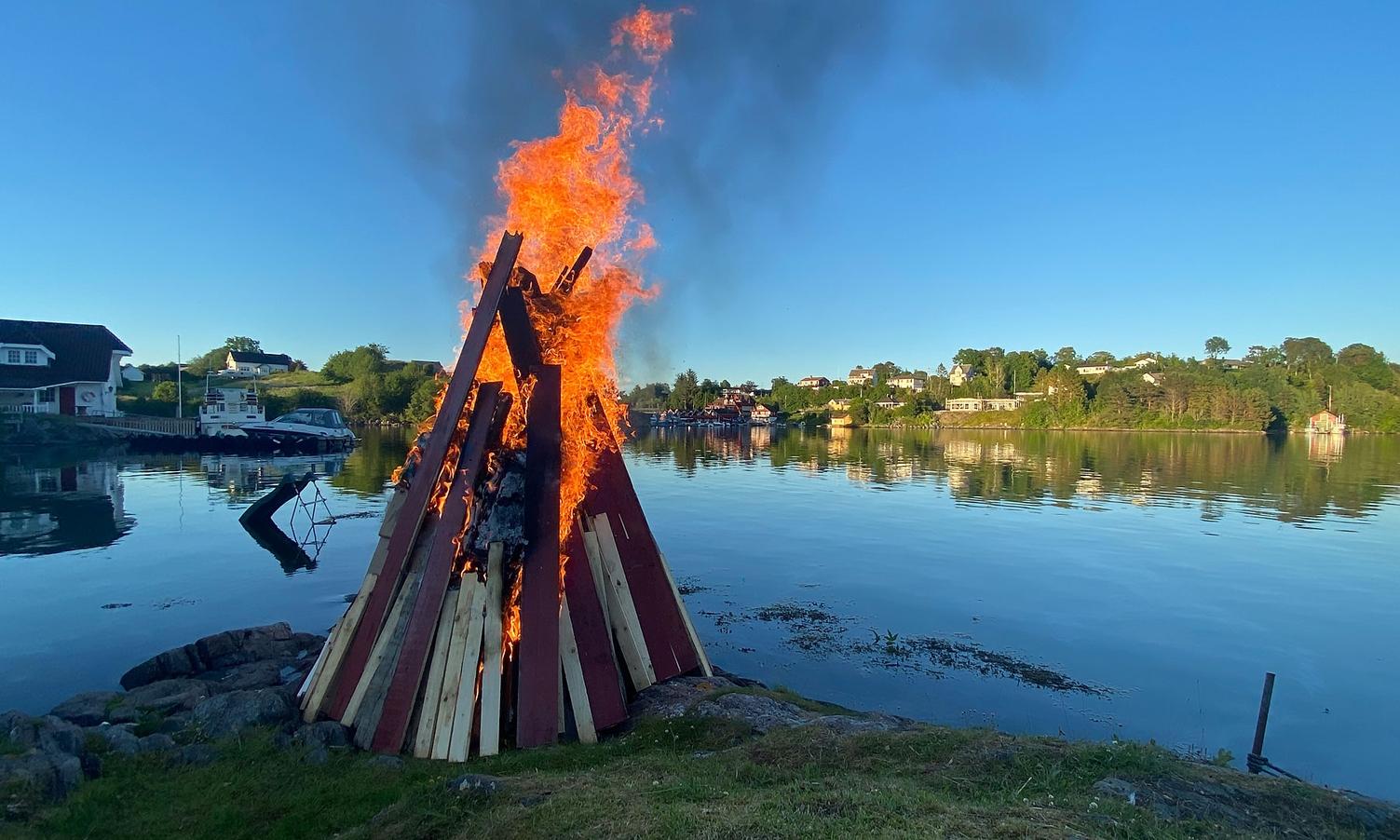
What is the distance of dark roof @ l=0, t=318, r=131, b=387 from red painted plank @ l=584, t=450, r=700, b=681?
75018 mm

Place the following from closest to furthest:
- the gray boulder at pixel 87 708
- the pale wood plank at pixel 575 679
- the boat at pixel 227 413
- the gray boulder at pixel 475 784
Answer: the gray boulder at pixel 475 784 → the pale wood plank at pixel 575 679 → the gray boulder at pixel 87 708 → the boat at pixel 227 413

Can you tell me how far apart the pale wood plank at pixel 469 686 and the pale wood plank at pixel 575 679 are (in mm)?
1077

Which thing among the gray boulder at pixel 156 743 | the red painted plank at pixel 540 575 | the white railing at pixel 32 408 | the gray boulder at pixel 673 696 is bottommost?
the gray boulder at pixel 673 696

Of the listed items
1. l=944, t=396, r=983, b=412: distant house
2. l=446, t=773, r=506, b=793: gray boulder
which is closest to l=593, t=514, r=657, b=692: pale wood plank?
l=446, t=773, r=506, b=793: gray boulder

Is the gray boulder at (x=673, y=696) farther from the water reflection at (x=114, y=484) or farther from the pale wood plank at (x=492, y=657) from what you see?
the water reflection at (x=114, y=484)

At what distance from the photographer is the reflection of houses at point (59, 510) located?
25.3 m

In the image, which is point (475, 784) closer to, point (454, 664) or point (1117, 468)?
point (454, 664)

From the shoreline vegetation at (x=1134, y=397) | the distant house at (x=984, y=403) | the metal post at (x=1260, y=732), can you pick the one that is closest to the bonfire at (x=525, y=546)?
the metal post at (x=1260, y=732)

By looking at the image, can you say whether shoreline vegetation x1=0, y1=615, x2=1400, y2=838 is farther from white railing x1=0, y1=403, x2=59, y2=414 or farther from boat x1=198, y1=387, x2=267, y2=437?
white railing x1=0, y1=403, x2=59, y2=414

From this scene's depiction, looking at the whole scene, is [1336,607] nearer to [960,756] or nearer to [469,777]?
[960,756]

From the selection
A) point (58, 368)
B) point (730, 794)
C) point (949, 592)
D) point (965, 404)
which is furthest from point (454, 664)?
point (965, 404)

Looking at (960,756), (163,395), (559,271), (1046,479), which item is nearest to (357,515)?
(559,271)

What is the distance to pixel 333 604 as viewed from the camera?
1867cm

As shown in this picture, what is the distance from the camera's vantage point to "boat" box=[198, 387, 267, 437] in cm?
6575
